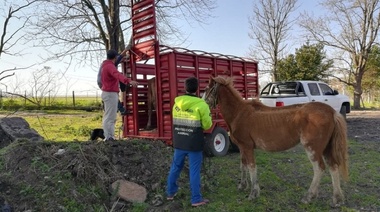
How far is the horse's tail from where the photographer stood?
14.9 ft

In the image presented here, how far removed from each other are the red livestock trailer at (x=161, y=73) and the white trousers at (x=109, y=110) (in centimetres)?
112

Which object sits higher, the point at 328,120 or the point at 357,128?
the point at 328,120

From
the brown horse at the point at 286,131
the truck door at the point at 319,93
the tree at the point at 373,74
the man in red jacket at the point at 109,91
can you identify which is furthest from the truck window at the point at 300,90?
the tree at the point at 373,74

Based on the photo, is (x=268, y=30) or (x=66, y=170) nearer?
(x=66, y=170)

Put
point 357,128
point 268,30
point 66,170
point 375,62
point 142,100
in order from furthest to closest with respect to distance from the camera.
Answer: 1. point 375,62
2. point 268,30
3. point 357,128
4. point 142,100
5. point 66,170

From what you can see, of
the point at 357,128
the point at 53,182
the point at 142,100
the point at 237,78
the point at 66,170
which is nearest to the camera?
the point at 53,182

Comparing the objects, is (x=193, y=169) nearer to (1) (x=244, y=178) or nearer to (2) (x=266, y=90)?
(1) (x=244, y=178)

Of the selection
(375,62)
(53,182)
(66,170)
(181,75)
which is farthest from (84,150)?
(375,62)

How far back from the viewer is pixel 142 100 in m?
7.73

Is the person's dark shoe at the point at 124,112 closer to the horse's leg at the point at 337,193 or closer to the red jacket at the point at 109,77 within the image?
the red jacket at the point at 109,77

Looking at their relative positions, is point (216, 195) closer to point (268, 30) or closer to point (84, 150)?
point (84, 150)

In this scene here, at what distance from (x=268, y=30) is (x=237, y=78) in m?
22.6

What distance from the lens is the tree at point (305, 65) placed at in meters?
26.5

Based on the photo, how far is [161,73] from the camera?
692 cm
